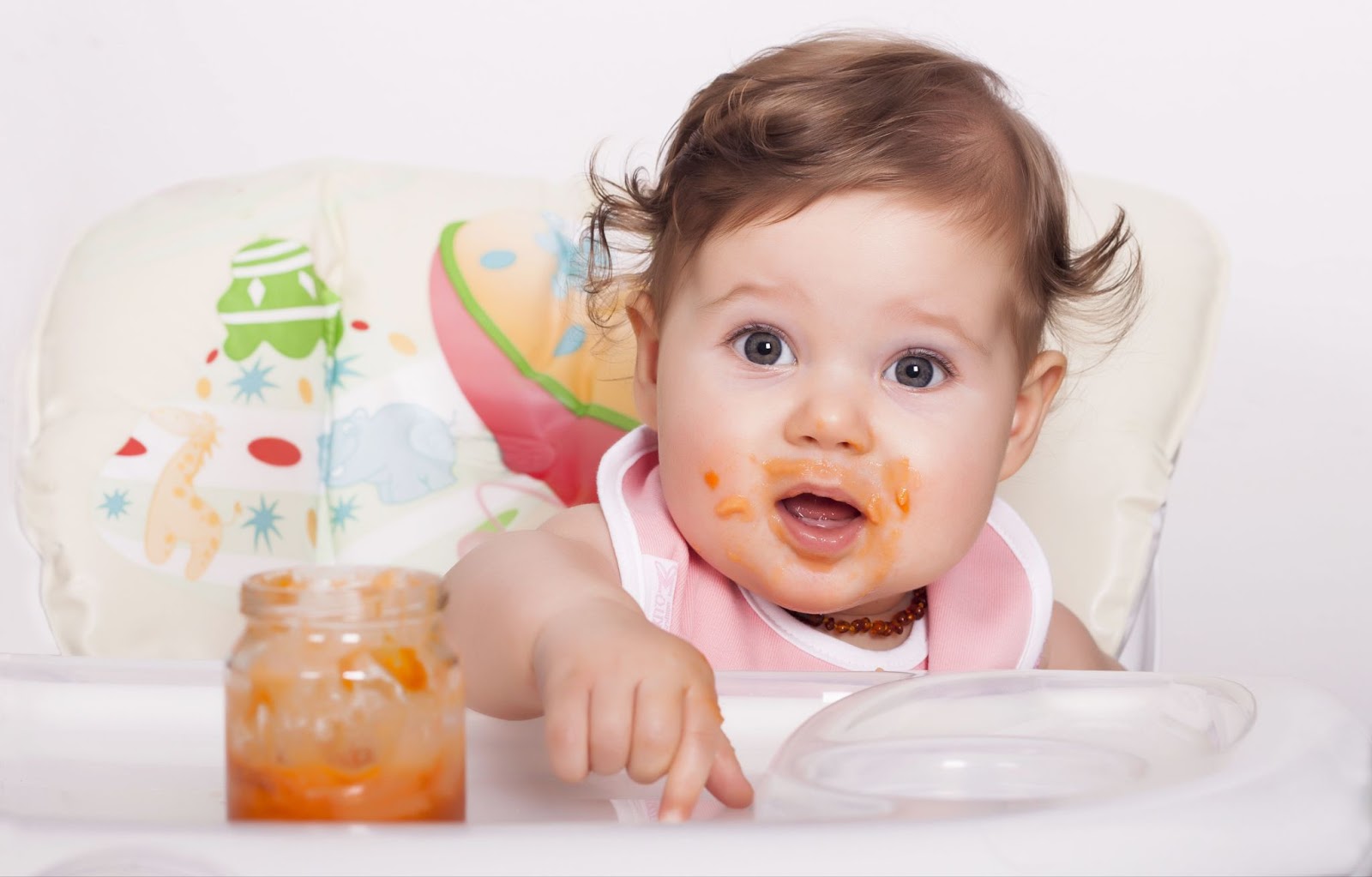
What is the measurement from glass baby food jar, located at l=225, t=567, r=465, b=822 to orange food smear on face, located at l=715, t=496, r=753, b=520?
1.45ft

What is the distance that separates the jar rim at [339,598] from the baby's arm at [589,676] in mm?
32

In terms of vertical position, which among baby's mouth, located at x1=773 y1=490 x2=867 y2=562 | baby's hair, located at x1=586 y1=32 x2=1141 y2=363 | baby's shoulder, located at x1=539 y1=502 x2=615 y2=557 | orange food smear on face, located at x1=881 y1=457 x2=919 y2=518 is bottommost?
baby's shoulder, located at x1=539 y1=502 x2=615 y2=557

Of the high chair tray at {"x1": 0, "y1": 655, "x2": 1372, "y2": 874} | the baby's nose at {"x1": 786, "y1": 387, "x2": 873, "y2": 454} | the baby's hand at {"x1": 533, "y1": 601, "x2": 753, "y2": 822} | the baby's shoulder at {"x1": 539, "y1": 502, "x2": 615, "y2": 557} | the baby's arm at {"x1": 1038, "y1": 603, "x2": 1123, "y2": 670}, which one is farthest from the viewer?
the baby's arm at {"x1": 1038, "y1": 603, "x2": 1123, "y2": 670}

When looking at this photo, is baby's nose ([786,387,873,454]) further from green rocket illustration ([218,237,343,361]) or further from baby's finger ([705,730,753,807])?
green rocket illustration ([218,237,343,361])

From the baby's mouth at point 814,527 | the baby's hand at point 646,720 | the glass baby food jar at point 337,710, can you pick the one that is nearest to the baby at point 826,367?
the baby's mouth at point 814,527

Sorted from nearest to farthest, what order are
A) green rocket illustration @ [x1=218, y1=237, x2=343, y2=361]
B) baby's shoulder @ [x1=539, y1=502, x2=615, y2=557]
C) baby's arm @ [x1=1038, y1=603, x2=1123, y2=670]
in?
baby's shoulder @ [x1=539, y1=502, x2=615, y2=557] → baby's arm @ [x1=1038, y1=603, x2=1123, y2=670] → green rocket illustration @ [x1=218, y1=237, x2=343, y2=361]

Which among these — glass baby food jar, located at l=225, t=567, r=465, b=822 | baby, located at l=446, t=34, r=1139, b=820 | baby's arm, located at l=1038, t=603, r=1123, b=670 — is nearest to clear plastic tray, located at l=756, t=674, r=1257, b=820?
glass baby food jar, located at l=225, t=567, r=465, b=822

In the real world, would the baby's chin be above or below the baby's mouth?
below

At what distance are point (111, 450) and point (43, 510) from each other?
7cm

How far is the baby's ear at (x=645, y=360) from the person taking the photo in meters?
1.08

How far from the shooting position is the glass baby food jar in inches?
20.0

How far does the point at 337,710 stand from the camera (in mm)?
508

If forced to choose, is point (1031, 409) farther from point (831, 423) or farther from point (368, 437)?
point (368, 437)

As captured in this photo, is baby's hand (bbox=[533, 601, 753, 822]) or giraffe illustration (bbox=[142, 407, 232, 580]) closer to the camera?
baby's hand (bbox=[533, 601, 753, 822])
